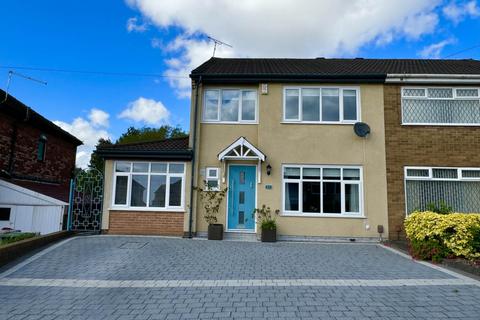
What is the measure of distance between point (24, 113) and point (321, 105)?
12.1 metres

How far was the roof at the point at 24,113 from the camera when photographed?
12406 mm

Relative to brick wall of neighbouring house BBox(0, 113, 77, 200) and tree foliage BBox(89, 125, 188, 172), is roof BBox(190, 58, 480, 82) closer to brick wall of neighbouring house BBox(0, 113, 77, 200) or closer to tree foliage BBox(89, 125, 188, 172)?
brick wall of neighbouring house BBox(0, 113, 77, 200)

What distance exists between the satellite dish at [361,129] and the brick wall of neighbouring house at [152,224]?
6.83 meters

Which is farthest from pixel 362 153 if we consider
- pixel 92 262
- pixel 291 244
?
pixel 92 262

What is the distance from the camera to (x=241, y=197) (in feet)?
37.7

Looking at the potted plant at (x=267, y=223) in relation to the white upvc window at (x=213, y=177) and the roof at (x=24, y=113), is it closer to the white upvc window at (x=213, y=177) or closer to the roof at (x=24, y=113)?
the white upvc window at (x=213, y=177)

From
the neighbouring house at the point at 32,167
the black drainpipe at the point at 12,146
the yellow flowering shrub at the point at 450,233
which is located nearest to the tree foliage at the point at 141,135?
the neighbouring house at the point at 32,167

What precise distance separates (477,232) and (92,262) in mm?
8963

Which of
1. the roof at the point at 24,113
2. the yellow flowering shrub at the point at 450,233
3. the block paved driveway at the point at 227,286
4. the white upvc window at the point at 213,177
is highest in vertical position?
the roof at the point at 24,113

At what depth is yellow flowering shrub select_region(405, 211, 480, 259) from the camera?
7.52 m

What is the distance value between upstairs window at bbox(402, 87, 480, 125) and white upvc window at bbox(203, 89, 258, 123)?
18.0ft

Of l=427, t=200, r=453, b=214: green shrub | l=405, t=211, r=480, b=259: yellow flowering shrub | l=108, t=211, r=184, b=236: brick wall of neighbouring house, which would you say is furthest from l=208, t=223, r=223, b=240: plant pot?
l=427, t=200, r=453, b=214: green shrub

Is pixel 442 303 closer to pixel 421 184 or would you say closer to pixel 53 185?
pixel 421 184

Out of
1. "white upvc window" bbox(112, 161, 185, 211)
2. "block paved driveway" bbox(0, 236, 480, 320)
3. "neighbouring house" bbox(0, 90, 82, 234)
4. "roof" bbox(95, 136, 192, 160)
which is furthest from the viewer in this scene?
"white upvc window" bbox(112, 161, 185, 211)
